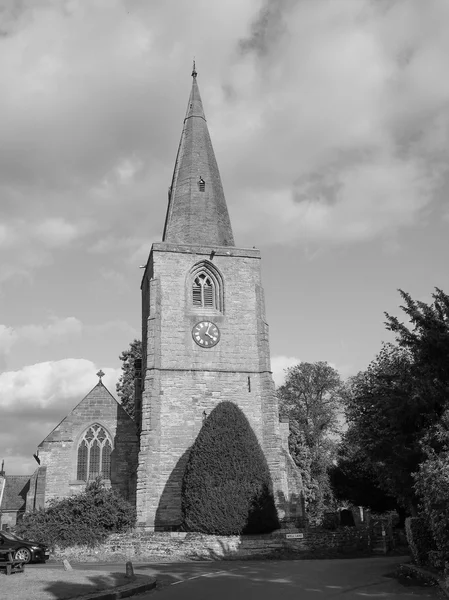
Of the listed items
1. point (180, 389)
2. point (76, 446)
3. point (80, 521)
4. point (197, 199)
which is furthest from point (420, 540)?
point (197, 199)

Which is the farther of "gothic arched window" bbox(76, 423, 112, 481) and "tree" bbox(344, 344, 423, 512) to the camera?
"gothic arched window" bbox(76, 423, 112, 481)

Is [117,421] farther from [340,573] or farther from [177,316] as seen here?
[340,573]

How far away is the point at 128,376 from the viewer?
4266 cm

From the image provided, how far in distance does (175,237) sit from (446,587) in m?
24.2

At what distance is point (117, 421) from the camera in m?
29.5

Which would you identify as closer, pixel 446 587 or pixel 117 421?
pixel 446 587

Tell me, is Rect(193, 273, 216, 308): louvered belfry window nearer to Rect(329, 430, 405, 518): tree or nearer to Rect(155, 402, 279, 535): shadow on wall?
Rect(155, 402, 279, 535): shadow on wall

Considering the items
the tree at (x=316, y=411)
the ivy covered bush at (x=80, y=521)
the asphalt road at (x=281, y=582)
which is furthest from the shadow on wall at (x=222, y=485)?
the tree at (x=316, y=411)

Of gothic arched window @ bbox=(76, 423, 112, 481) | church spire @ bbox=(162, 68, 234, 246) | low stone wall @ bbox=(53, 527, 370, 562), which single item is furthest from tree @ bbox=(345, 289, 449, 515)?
church spire @ bbox=(162, 68, 234, 246)

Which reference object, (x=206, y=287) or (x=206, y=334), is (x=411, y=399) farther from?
(x=206, y=287)

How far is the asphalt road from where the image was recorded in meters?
11.1

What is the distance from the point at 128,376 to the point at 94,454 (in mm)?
14167

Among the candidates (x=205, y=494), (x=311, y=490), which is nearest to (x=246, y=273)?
(x=205, y=494)

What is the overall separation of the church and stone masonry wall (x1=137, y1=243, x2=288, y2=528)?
49 mm
